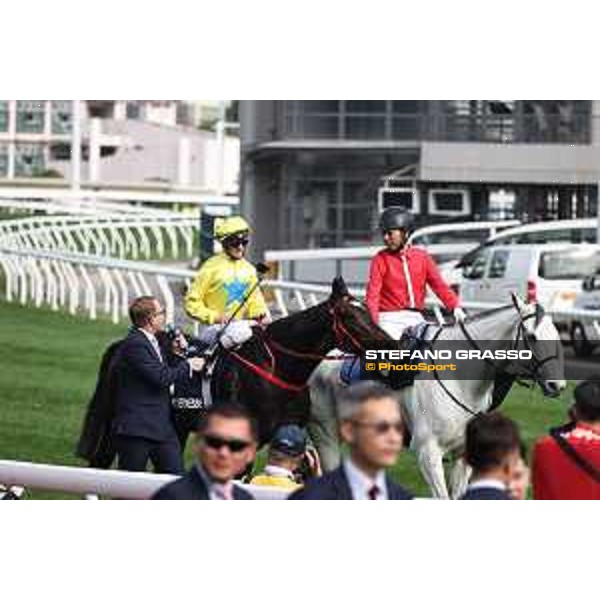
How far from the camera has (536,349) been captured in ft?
32.0

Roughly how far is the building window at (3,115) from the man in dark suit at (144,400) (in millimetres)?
1001

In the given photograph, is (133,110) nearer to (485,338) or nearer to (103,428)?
(103,428)

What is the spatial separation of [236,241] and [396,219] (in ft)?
2.29

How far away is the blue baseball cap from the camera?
8938 millimetres

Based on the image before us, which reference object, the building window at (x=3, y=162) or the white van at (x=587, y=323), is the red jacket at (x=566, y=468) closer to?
the white van at (x=587, y=323)

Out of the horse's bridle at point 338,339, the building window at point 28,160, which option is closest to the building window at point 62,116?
the building window at point 28,160

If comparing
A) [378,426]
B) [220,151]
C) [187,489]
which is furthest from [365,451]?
[220,151]

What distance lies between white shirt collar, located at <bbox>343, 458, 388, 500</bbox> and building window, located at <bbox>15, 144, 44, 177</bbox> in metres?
4.19

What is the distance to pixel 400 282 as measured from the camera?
9828 mm

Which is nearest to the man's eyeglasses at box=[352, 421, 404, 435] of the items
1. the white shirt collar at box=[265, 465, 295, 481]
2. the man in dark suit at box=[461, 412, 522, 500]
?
the man in dark suit at box=[461, 412, 522, 500]

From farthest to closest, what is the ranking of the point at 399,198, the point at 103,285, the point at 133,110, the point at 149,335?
the point at 103,285, the point at 399,198, the point at 133,110, the point at 149,335

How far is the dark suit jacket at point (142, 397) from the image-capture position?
9.55 m

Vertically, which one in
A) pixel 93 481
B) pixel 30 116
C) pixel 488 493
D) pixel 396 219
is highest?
pixel 30 116
